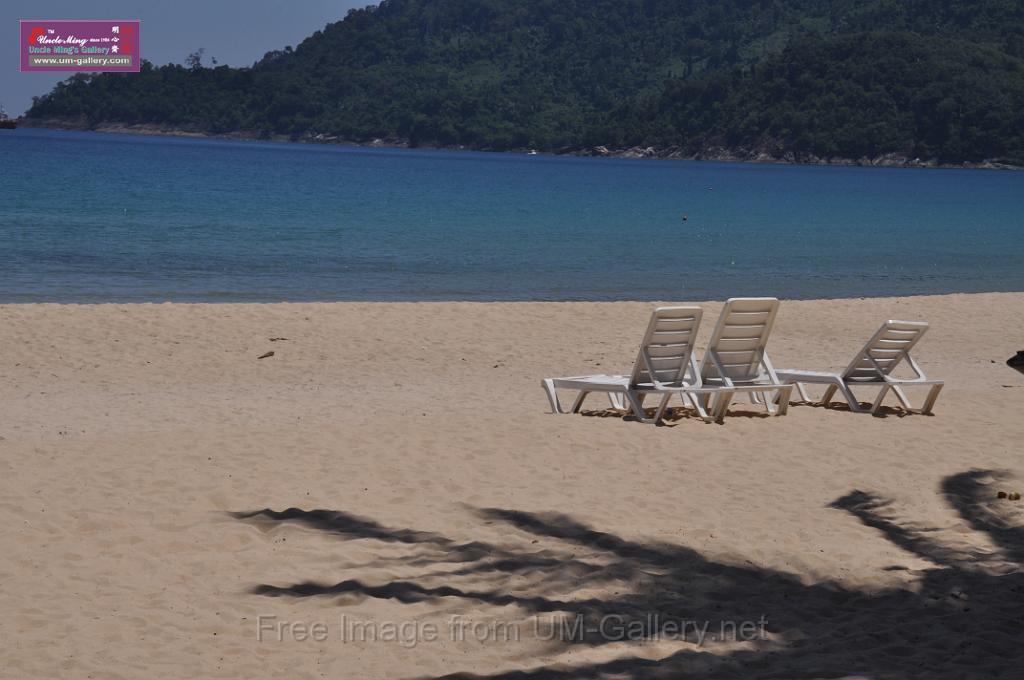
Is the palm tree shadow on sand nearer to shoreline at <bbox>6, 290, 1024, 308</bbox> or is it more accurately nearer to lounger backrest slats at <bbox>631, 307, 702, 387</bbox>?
lounger backrest slats at <bbox>631, 307, 702, 387</bbox>

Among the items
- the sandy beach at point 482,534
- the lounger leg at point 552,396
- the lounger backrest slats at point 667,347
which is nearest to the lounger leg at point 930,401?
the sandy beach at point 482,534

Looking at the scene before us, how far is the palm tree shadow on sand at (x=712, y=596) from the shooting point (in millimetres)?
4605

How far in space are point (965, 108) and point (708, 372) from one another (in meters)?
136

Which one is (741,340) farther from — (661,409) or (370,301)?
(370,301)

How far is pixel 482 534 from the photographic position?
616 centimetres

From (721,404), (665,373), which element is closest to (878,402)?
(721,404)

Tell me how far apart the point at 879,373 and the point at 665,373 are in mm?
1938

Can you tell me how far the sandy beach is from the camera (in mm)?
4715

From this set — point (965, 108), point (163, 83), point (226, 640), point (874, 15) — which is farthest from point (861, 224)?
point (163, 83)

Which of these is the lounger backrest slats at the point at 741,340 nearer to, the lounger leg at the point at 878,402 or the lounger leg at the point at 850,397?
the lounger leg at the point at 850,397

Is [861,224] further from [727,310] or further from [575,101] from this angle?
[575,101]

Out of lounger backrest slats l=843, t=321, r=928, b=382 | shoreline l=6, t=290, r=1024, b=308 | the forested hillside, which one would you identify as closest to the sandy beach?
lounger backrest slats l=843, t=321, r=928, b=382

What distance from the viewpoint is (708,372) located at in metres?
9.55

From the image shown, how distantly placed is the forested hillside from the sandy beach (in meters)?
135
